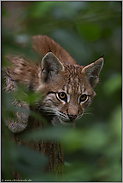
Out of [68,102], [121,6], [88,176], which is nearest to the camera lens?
[88,176]

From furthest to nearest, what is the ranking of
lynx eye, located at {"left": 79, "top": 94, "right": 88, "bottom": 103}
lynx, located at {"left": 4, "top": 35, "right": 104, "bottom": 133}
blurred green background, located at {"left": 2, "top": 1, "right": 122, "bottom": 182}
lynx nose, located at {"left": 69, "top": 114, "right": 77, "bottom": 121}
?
lynx eye, located at {"left": 79, "top": 94, "right": 88, "bottom": 103}, lynx, located at {"left": 4, "top": 35, "right": 104, "bottom": 133}, lynx nose, located at {"left": 69, "top": 114, "right": 77, "bottom": 121}, blurred green background, located at {"left": 2, "top": 1, "right": 122, "bottom": 182}

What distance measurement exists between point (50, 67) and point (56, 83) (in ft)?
0.79

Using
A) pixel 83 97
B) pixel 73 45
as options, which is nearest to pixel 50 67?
pixel 83 97

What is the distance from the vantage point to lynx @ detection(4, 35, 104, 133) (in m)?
3.24

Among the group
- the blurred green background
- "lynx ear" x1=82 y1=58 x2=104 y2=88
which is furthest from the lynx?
the blurred green background

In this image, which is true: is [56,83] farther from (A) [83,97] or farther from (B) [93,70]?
(B) [93,70]

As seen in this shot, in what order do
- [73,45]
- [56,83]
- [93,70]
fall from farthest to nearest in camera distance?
[93,70] → [56,83] → [73,45]

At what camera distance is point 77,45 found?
1534mm

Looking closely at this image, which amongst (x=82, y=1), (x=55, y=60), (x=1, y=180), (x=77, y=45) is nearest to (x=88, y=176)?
(x=1, y=180)

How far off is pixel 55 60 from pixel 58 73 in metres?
0.24

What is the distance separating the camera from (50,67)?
11.0ft

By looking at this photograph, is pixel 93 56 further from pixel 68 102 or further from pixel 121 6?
pixel 121 6

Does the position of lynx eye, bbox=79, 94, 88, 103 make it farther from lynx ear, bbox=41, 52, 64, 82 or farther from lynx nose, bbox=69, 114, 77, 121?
lynx ear, bbox=41, 52, 64, 82

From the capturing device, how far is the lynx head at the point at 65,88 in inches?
127
